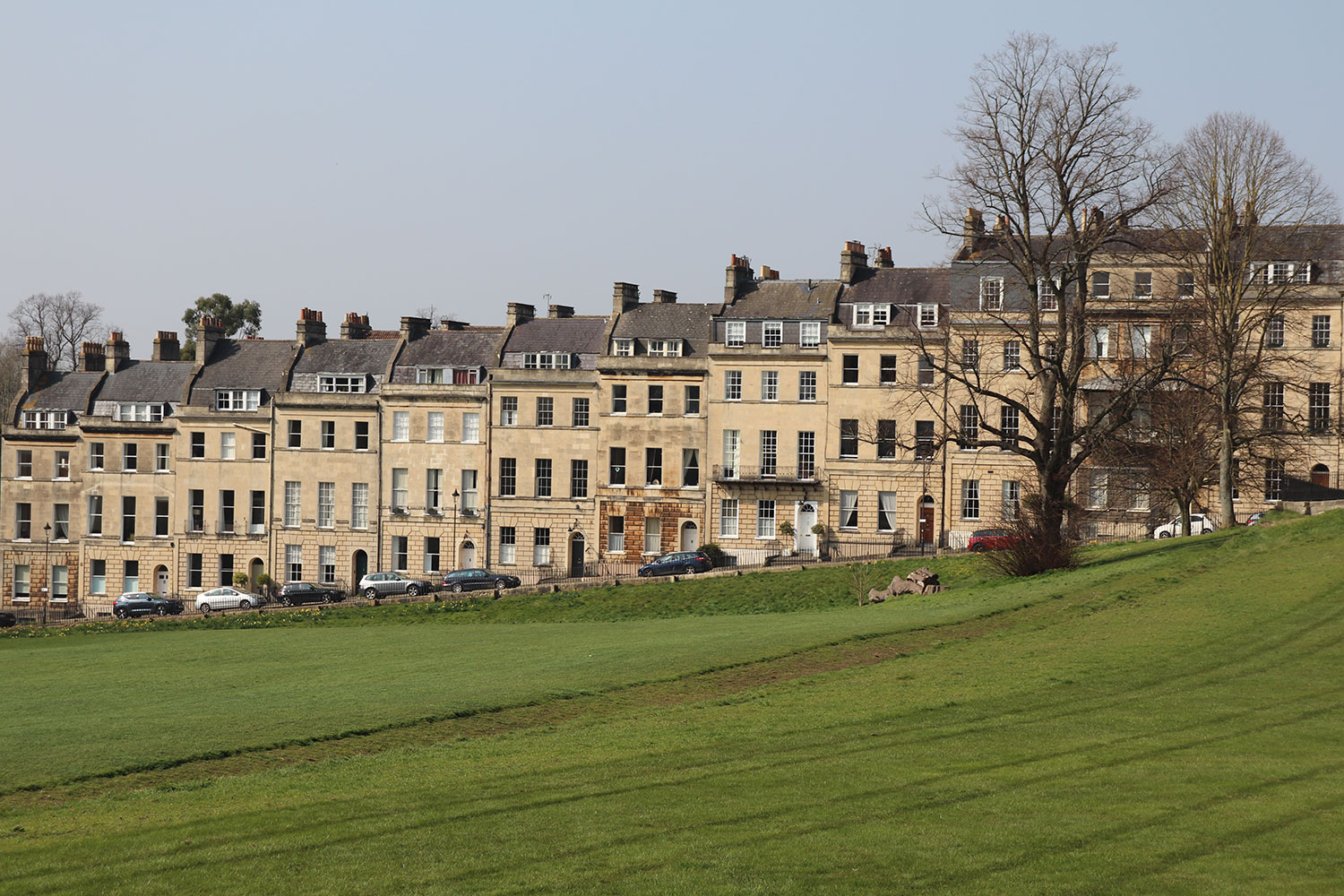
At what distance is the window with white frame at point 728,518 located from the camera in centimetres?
7119

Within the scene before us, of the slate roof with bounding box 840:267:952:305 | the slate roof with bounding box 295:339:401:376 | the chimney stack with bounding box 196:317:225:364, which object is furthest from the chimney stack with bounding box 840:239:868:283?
the chimney stack with bounding box 196:317:225:364

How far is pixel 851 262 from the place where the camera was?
71562mm

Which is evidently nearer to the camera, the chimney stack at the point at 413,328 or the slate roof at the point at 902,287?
the slate roof at the point at 902,287

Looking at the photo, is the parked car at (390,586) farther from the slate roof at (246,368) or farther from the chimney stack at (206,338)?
the chimney stack at (206,338)

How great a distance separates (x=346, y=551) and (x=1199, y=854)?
6759 cm

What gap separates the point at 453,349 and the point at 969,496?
29.3 m

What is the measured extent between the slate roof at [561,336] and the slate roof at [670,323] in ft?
5.54

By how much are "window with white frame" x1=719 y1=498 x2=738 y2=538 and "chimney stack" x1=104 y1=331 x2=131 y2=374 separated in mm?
38638

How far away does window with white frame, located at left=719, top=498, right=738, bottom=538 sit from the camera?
71.2m

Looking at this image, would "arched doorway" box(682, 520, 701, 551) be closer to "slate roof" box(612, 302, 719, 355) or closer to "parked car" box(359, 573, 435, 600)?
"slate roof" box(612, 302, 719, 355)

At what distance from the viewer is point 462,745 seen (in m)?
20.3

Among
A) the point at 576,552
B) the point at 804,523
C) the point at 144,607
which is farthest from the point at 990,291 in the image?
the point at 144,607

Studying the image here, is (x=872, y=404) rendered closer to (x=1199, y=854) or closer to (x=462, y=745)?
(x=462, y=745)

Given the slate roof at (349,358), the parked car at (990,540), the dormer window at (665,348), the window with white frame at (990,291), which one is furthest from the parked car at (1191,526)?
the slate roof at (349,358)
